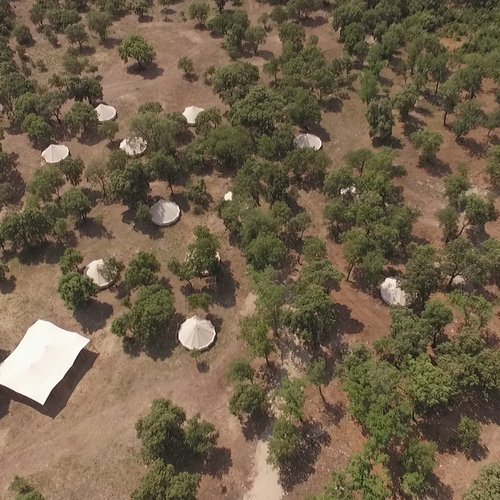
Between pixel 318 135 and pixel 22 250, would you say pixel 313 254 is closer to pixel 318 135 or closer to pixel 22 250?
pixel 318 135

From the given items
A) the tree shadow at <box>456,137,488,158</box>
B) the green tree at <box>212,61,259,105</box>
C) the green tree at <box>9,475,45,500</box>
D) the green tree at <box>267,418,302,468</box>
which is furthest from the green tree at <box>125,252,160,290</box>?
the tree shadow at <box>456,137,488,158</box>

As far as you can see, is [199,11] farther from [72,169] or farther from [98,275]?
[98,275]

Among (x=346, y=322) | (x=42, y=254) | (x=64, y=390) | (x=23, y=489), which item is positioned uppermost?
(x=346, y=322)

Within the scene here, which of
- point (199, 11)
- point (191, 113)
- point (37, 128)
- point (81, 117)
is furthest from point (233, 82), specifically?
point (37, 128)

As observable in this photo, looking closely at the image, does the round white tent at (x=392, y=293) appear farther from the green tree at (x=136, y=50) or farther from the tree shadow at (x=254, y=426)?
the green tree at (x=136, y=50)

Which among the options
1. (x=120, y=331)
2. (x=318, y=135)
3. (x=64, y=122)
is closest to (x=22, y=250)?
(x=120, y=331)
